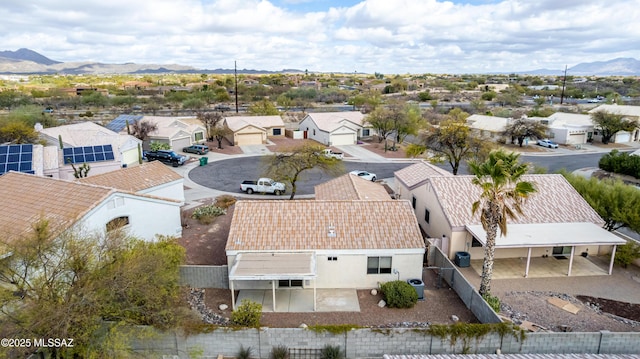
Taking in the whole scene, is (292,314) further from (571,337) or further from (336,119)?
(336,119)

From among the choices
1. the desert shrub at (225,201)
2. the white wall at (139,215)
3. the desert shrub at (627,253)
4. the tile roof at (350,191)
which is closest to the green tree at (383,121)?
the tile roof at (350,191)

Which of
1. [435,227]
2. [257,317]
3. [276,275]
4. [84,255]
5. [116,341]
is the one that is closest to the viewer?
[116,341]

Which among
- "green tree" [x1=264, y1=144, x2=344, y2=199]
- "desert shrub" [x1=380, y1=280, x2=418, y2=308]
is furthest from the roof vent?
"green tree" [x1=264, y1=144, x2=344, y2=199]

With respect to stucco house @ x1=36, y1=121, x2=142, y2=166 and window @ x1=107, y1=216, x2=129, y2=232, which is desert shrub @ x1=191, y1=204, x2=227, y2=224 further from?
stucco house @ x1=36, y1=121, x2=142, y2=166

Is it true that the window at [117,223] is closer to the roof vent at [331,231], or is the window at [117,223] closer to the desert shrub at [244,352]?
the desert shrub at [244,352]

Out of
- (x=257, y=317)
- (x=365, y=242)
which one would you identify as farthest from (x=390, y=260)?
(x=257, y=317)

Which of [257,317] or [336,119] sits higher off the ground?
[336,119]
